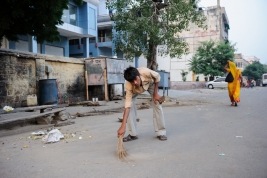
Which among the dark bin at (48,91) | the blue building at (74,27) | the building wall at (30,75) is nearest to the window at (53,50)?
the blue building at (74,27)

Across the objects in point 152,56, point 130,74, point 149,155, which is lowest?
point 149,155

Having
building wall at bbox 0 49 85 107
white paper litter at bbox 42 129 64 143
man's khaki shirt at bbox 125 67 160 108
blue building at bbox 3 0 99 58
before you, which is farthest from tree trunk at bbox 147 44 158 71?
white paper litter at bbox 42 129 64 143

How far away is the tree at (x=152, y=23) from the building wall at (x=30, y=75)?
9.28 feet

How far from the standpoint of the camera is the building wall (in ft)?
25.3

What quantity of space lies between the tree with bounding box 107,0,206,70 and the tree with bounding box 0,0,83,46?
354 centimetres

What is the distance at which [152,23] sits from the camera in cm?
1097

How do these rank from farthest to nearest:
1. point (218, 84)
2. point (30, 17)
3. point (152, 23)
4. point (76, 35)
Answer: point (218, 84) < point (76, 35) < point (152, 23) < point (30, 17)

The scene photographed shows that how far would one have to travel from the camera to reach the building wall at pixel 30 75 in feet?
25.3

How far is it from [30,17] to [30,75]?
2.13 m

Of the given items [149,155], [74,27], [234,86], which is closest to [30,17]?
[149,155]

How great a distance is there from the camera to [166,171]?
2.65m

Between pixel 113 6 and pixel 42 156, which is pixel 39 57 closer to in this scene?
pixel 113 6

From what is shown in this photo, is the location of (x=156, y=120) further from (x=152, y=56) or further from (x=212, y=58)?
(x=212, y=58)

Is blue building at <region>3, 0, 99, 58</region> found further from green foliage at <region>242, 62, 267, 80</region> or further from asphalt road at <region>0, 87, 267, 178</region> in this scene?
green foliage at <region>242, 62, 267, 80</region>
